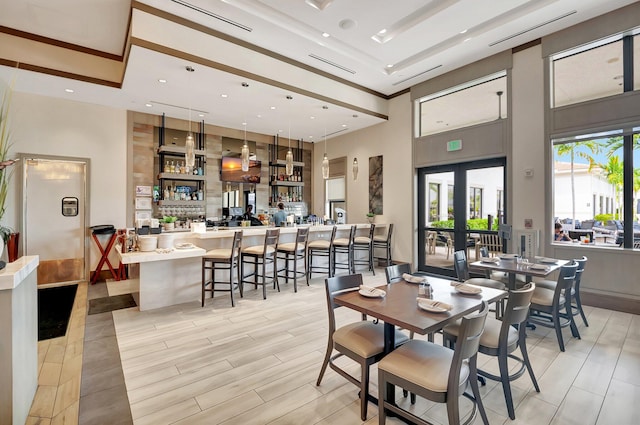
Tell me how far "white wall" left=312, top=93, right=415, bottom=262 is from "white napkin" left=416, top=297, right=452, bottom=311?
5.02 meters

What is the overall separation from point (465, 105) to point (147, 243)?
659 cm

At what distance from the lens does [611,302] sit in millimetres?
4426

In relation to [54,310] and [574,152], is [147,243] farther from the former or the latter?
[574,152]

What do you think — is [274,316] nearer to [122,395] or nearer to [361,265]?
[122,395]

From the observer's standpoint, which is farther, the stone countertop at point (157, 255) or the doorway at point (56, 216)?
the doorway at point (56, 216)

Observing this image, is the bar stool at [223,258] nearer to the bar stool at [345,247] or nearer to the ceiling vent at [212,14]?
the bar stool at [345,247]

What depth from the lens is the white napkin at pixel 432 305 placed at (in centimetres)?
203

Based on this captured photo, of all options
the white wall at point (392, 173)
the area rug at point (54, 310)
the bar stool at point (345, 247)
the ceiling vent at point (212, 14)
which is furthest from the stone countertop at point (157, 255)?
the white wall at point (392, 173)

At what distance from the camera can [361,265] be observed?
7.26 m

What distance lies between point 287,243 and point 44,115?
5.27m

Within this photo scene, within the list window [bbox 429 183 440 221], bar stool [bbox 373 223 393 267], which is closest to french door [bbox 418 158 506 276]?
window [bbox 429 183 440 221]

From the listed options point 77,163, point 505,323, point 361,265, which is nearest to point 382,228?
point 361,265

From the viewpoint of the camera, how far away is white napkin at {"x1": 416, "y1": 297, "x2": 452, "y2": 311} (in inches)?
79.7

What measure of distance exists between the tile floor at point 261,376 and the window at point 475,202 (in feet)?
8.21
